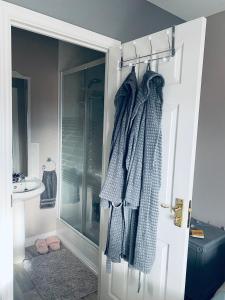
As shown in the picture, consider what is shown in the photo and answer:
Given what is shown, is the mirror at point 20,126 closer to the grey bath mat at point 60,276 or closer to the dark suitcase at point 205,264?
the grey bath mat at point 60,276

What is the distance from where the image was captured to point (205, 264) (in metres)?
1.83

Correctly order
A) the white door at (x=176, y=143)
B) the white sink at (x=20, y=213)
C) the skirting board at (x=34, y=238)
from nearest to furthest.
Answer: the white door at (x=176, y=143) < the white sink at (x=20, y=213) < the skirting board at (x=34, y=238)

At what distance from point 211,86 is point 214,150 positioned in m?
0.58

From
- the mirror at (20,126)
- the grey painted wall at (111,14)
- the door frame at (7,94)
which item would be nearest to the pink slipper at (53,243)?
the mirror at (20,126)

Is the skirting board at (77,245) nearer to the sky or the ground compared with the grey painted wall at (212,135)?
nearer to the ground

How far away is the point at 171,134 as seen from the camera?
135 cm

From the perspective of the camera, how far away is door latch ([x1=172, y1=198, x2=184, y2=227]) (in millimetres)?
1311

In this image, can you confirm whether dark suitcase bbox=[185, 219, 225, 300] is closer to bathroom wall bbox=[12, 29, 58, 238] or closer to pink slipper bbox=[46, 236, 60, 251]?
pink slipper bbox=[46, 236, 60, 251]

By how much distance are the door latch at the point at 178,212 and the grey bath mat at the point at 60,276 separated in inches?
51.6

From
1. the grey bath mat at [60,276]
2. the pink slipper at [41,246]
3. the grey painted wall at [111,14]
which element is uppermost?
the grey painted wall at [111,14]

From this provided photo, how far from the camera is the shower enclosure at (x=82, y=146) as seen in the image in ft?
8.52

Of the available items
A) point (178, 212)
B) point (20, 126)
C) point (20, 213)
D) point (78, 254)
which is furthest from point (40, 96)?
point (178, 212)

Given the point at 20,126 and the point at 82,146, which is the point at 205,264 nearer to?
the point at 82,146

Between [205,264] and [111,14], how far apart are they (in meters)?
1.97
